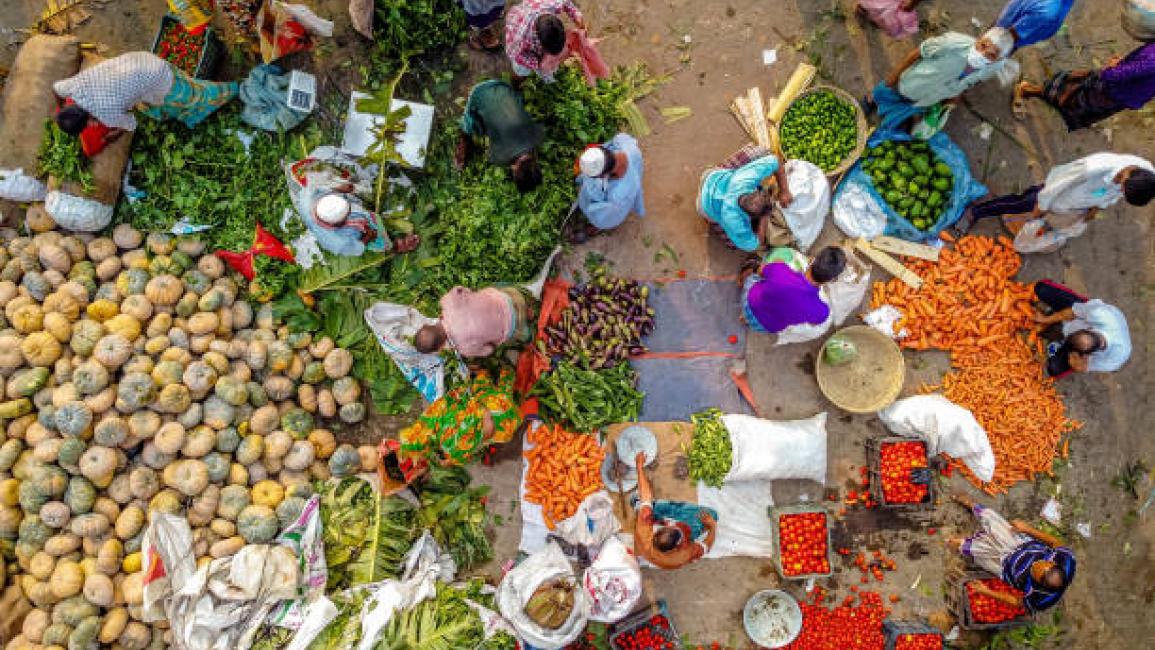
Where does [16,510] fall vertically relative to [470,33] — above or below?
below

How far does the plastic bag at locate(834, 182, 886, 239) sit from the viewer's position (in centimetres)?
498

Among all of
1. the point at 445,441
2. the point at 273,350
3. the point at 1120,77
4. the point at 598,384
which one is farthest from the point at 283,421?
the point at 1120,77

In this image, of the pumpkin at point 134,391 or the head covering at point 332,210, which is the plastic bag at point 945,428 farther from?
the pumpkin at point 134,391

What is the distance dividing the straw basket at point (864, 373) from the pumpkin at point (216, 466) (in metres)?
Result: 4.28

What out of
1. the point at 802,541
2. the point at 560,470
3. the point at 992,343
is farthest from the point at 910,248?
the point at 560,470

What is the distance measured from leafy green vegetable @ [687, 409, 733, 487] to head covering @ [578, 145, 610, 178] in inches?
79.1

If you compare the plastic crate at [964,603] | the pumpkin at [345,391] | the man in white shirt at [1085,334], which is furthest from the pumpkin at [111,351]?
the man in white shirt at [1085,334]

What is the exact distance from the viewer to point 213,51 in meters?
5.14

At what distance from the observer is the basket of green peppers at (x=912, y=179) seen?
486 centimetres

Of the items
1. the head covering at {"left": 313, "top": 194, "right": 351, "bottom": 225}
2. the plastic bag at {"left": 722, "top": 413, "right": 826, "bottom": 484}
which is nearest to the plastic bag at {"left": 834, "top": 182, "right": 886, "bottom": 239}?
the plastic bag at {"left": 722, "top": 413, "right": 826, "bottom": 484}

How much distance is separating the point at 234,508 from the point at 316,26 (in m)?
3.44

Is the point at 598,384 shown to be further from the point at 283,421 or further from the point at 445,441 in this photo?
the point at 283,421

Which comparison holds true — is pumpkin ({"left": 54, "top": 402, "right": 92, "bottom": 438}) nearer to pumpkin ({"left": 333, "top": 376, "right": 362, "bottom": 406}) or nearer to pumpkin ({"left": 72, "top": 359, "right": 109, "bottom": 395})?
pumpkin ({"left": 72, "top": 359, "right": 109, "bottom": 395})

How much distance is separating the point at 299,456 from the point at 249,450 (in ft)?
1.08
